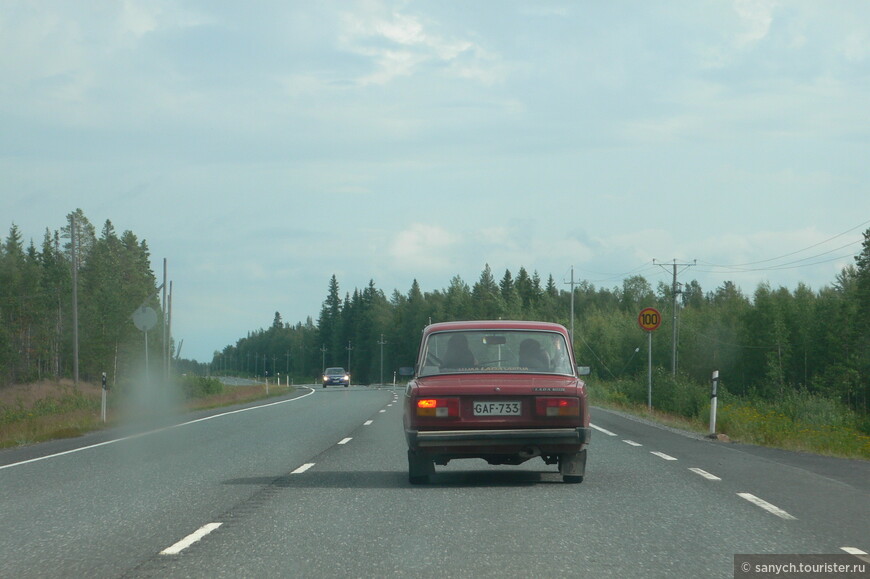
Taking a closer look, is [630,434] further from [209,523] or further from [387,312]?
[387,312]

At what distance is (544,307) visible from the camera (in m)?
160

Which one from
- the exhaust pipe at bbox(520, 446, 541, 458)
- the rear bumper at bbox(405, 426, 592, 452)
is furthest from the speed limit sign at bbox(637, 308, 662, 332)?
the rear bumper at bbox(405, 426, 592, 452)

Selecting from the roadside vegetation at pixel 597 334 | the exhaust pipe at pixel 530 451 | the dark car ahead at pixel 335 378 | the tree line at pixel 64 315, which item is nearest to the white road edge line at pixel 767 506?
the exhaust pipe at pixel 530 451

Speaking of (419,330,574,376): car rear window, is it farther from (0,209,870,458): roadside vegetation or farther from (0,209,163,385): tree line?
(0,209,163,385): tree line

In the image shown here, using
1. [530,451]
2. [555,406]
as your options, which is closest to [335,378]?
[530,451]

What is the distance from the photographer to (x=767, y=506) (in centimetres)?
912

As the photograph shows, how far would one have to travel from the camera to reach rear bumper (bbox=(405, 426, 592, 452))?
1026 cm

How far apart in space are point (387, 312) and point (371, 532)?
181509 mm

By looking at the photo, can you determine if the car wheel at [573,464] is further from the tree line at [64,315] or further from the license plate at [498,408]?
the tree line at [64,315]

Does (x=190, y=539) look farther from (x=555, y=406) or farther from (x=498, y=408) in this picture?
(x=555, y=406)

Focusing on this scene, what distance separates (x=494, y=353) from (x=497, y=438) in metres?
1.26

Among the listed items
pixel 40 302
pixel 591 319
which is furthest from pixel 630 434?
pixel 591 319

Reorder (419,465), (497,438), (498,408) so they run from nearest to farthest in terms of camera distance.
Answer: (497,438) → (498,408) → (419,465)

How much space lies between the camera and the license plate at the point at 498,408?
10.4 meters
